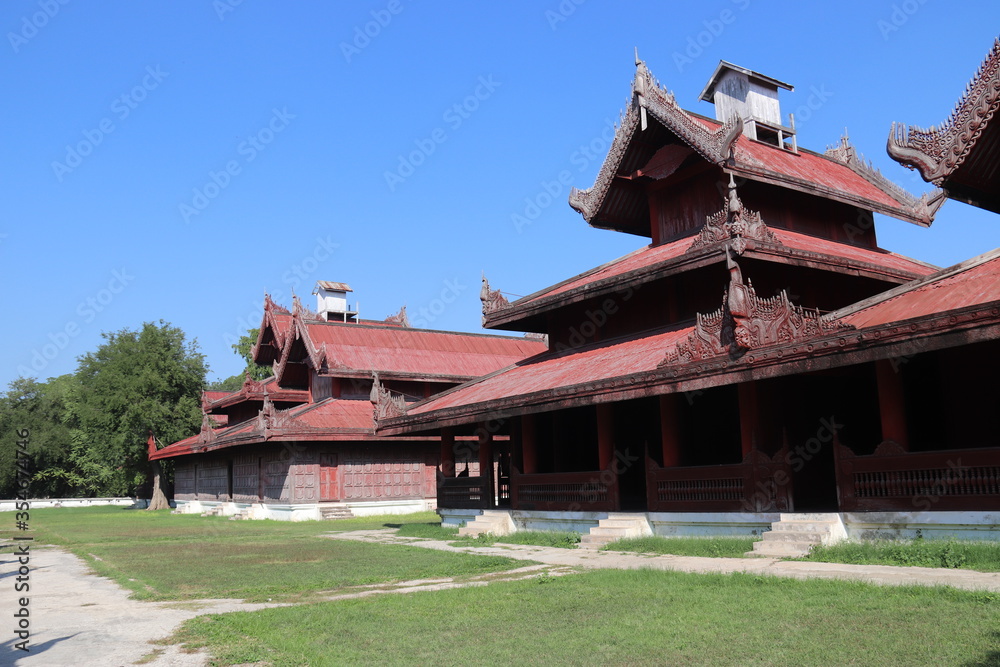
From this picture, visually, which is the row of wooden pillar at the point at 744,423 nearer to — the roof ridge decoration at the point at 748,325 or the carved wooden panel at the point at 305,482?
the roof ridge decoration at the point at 748,325

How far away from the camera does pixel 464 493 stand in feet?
74.5

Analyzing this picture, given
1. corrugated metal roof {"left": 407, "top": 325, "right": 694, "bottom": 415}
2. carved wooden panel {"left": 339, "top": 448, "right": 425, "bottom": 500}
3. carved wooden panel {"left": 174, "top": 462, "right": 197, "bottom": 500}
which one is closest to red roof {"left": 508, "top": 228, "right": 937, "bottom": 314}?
corrugated metal roof {"left": 407, "top": 325, "right": 694, "bottom": 415}

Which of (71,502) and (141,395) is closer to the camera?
(141,395)

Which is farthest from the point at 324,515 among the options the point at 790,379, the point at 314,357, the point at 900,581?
the point at 900,581

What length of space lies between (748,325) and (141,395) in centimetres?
4501

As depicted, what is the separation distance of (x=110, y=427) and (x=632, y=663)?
162 ft

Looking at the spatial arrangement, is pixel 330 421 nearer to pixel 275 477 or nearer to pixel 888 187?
pixel 275 477

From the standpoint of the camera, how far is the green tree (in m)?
49.7

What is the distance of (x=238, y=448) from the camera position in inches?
1578

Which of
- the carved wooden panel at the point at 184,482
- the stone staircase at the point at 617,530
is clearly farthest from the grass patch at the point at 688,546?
the carved wooden panel at the point at 184,482

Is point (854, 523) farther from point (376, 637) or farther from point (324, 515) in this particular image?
point (324, 515)

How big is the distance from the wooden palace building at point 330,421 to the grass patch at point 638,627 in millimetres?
23969

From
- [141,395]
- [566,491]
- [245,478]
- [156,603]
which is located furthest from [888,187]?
[141,395]

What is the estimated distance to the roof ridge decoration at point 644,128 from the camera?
57.4 feet
